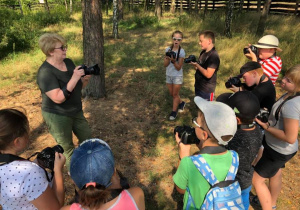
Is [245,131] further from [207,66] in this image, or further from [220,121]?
[207,66]

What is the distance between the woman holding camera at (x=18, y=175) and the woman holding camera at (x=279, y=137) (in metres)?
2.19

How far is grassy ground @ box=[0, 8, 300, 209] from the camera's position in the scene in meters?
3.64

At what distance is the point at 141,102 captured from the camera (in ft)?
19.6

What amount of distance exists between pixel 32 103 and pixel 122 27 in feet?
37.3

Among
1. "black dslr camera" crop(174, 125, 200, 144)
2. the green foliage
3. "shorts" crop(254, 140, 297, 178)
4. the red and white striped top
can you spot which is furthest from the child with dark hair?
the green foliage

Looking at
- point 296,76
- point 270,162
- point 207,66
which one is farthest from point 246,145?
point 207,66

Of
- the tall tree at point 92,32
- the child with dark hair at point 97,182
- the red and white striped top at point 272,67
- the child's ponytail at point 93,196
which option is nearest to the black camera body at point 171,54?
the red and white striped top at point 272,67

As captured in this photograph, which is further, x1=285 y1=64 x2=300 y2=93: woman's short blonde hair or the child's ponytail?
x1=285 y1=64 x2=300 y2=93: woman's short blonde hair

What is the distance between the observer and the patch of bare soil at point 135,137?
11.1 feet

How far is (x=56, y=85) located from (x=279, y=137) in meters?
2.68

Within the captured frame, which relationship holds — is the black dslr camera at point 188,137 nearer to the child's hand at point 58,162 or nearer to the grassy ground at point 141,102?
the child's hand at point 58,162

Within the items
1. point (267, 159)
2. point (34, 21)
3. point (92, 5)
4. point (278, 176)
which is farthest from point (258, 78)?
point (34, 21)

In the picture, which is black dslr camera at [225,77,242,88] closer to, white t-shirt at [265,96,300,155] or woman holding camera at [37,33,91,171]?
white t-shirt at [265,96,300,155]

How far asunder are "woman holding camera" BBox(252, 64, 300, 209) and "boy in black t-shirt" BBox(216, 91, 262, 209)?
31cm
